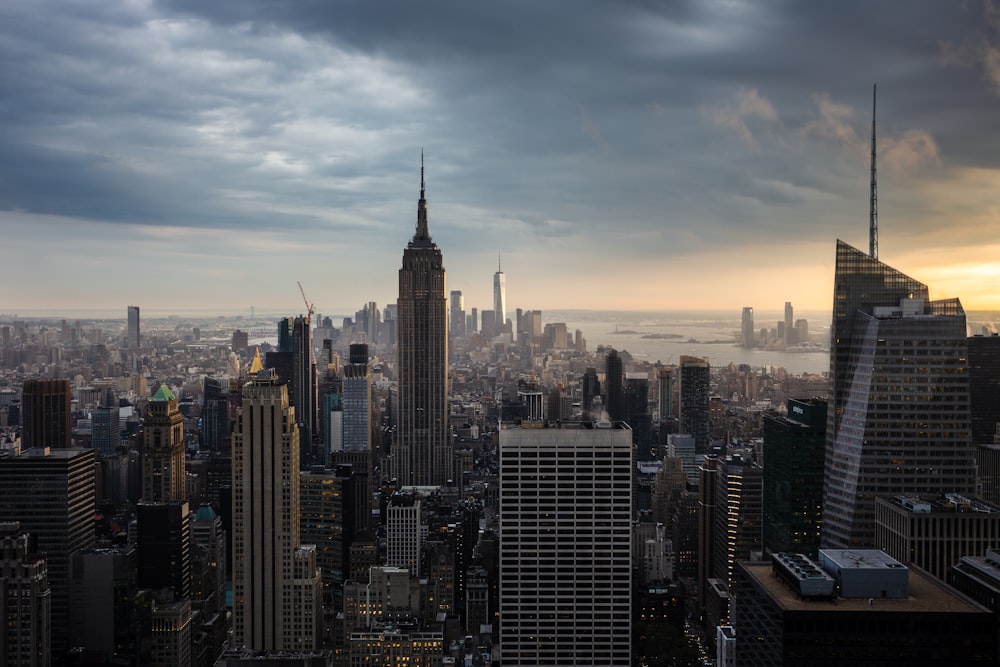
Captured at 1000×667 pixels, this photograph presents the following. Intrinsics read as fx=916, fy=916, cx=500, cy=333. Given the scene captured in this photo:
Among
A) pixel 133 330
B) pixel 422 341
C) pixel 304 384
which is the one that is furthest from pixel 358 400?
pixel 133 330

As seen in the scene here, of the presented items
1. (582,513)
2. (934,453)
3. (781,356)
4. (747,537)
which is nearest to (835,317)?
(781,356)

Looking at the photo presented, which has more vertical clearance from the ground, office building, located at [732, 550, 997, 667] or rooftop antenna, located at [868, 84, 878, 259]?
rooftop antenna, located at [868, 84, 878, 259]

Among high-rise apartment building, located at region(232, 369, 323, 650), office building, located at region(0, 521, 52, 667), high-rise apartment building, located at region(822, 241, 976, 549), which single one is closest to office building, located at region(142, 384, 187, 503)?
high-rise apartment building, located at region(232, 369, 323, 650)

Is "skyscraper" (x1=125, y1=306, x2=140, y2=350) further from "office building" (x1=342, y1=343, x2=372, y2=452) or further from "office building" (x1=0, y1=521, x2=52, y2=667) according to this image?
"office building" (x1=342, y1=343, x2=372, y2=452)

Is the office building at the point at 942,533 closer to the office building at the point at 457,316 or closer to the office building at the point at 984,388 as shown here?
the office building at the point at 984,388

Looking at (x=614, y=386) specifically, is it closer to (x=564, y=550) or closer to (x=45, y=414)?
(x=564, y=550)

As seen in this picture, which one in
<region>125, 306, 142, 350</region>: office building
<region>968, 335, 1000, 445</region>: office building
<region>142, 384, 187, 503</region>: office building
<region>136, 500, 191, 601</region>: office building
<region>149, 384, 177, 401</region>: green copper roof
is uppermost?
<region>125, 306, 142, 350</region>: office building

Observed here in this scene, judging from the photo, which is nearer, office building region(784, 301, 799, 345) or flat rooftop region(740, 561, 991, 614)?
flat rooftop region(740, 561, 991, 614)

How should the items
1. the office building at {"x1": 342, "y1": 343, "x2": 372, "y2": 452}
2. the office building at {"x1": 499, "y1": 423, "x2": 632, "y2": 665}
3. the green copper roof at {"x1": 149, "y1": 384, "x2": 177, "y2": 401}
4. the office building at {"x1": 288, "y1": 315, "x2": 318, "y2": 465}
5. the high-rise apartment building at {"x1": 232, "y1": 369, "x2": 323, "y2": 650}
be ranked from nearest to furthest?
the office building at {"x1": 499, "y1": 423, "x2": 632, "y2": 665} → the high-rise apartment building at {"x1": 232, "y1": 369, "x2": 323, "y2": 650} → the green copper roof at {"x1": 149, "y1": 384, "x2": 177, "y2": 401} → the office building at {"x1": 288, "y1": 315, "x2": 318, "y2": 465} → the office building at {"x1": 342, "y1": 343, "x2": 372, "y2": 452}
